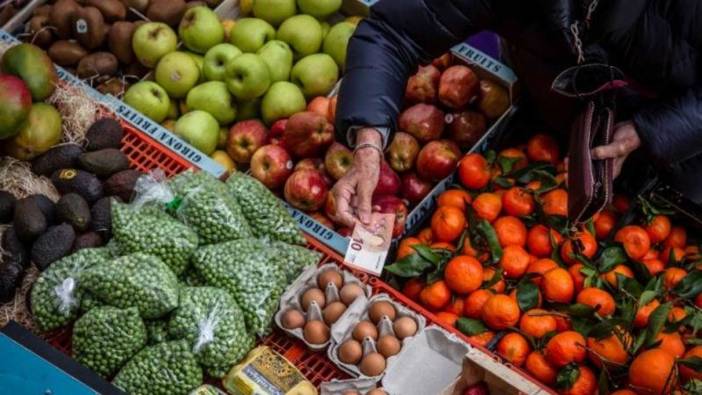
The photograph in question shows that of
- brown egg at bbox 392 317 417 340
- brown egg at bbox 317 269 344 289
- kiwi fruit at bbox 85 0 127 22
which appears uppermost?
kiwi fruit at bbox 85 0 127 22

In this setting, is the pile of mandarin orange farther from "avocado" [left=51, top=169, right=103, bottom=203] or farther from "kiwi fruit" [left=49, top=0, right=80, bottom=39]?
"kiwi fruit" [left=49, top=0, right=80, bottom=39]

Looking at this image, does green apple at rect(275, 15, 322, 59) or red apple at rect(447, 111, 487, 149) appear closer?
red apple at rect(447, 111, 487, 149)

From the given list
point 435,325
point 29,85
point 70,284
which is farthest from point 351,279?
point 29,85

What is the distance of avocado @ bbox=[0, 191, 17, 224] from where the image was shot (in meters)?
3.04

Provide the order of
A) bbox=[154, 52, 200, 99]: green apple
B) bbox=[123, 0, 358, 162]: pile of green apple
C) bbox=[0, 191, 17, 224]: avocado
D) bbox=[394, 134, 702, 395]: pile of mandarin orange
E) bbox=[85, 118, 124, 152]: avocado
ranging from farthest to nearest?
bbox=[154, 52, 200, 99]: green apple → bbox=[123, 0, 358, 162]: pile of green apple → bbox=[85, 118, 124, 152]: avocado → bbox=[0, 191, 17, 224]: avocado → bbox=[394, 134, 702, 395]: pile of mandarin orange

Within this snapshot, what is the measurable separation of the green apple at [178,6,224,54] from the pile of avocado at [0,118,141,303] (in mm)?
777

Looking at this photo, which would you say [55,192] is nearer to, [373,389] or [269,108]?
[269,108]

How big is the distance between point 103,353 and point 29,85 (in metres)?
1.20

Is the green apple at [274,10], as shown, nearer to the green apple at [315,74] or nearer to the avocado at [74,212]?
the green apple at [315,74]

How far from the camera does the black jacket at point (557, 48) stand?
2.74m

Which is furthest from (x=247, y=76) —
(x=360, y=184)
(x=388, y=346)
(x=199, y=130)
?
(x=388, y=346)

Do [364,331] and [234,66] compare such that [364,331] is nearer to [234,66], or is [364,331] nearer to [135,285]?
[135,285]

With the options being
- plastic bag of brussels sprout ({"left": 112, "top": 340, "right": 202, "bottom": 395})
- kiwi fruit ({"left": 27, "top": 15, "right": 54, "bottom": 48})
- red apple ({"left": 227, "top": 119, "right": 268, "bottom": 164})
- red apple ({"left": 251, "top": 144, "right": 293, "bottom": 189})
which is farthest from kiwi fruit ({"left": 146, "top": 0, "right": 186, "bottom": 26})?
plastic bag of brussels sprout ({"left": 112, "top": 340, "right": 202, "bottom": 395})

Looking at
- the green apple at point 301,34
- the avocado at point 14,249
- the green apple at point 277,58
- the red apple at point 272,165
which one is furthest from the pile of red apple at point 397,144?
the avocado at point 14,249
